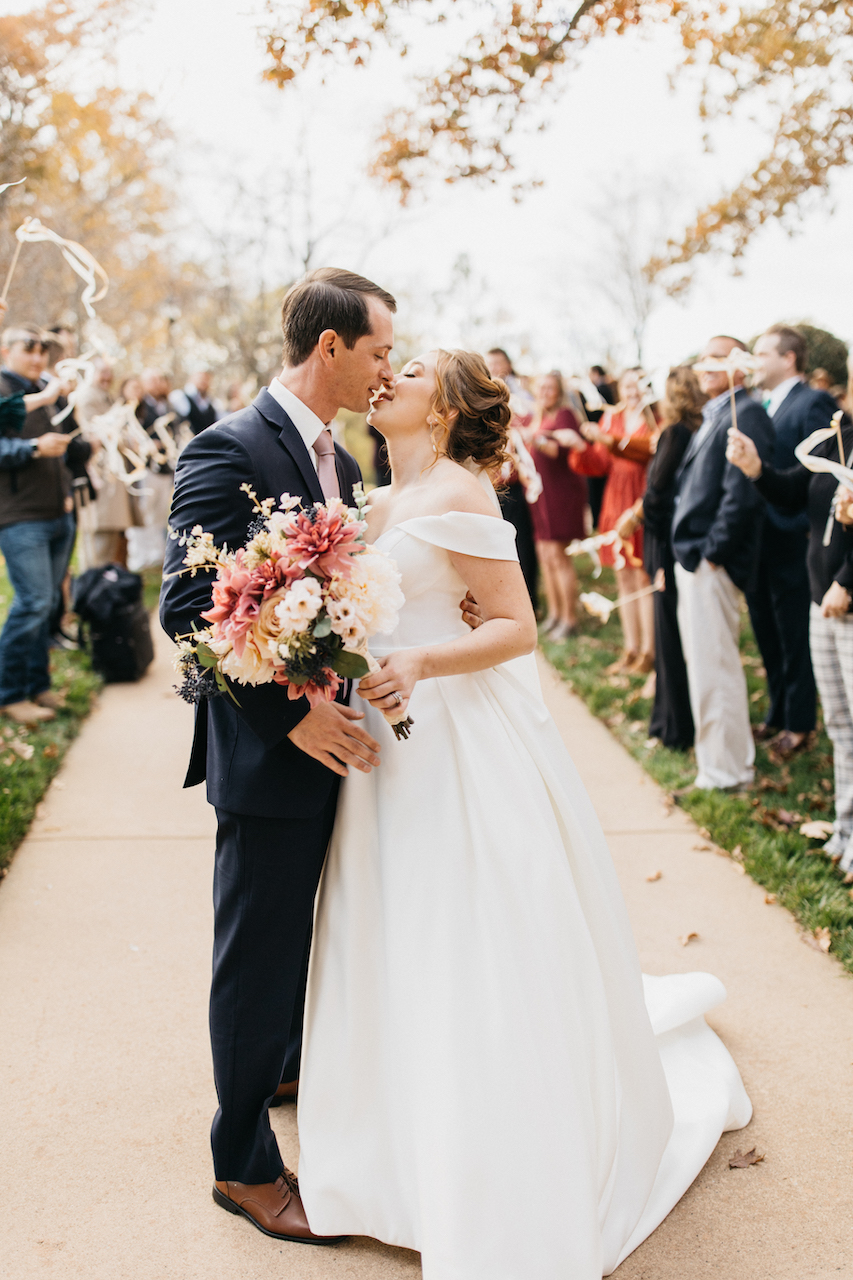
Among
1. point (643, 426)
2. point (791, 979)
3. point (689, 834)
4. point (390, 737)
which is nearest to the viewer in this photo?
point (390, 737)

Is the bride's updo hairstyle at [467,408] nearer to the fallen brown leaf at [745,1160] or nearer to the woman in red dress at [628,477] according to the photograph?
the fallen brown leaf at [745,1160]

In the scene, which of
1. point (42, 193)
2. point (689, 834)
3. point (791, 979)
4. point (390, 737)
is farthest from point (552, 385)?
point (42, 193)

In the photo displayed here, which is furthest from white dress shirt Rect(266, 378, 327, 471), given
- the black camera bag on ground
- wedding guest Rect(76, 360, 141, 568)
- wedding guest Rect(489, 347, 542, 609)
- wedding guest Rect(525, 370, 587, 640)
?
wedding guest Rect(76, 360, 141, 568)

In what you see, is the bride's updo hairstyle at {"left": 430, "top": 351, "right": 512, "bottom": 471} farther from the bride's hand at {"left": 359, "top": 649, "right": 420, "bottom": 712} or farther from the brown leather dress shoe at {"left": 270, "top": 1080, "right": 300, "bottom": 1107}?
the brown leather dress shoe at {"left": 270, "top": 1080, "right": 300, "bottom": 1107}

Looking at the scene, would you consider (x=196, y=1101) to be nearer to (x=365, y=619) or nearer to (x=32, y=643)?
(x=365, y=619)

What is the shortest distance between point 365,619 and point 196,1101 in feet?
6.57

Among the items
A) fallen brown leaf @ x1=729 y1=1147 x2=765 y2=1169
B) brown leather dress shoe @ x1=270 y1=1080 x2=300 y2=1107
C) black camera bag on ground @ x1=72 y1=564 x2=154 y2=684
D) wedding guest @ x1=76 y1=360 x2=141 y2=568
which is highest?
wedding guest @ x1=76 y1=360 x2=141 y2=568

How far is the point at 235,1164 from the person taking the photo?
8.91 feet

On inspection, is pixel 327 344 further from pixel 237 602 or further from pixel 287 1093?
pixel 287 1093

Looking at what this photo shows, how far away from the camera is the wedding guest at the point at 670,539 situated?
21.2 ft

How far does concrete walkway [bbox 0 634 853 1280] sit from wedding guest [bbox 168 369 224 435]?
8.11m

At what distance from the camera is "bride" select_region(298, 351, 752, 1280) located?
2363mm

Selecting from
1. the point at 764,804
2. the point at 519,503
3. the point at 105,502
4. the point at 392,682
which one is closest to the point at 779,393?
the point at 764,804

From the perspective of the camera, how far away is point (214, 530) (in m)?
2.48
